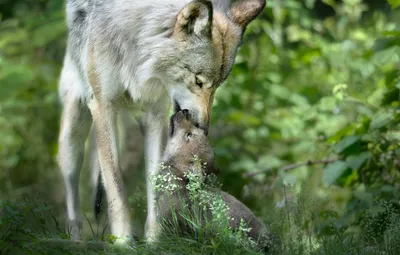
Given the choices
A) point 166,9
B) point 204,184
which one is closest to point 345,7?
point 166,9

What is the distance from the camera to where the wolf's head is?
452cm

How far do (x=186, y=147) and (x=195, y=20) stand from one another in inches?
37.4

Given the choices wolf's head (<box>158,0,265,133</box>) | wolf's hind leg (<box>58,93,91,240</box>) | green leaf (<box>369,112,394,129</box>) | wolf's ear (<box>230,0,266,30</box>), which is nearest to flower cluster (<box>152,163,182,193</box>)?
wolf's head (<box>158,0,265,133</box>)

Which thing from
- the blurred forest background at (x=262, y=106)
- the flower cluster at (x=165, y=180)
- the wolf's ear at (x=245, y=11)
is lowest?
the blurred forest background at (x=262, y=106)

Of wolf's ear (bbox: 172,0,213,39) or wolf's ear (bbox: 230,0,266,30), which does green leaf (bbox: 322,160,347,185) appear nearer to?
wolf's ear (bbox: 230,0,266,30)

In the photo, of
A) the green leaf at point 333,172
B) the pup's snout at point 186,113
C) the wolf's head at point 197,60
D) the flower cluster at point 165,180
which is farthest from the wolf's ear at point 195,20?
the green leaf at point 333,172

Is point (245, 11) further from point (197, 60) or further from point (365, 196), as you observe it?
point (365, 196)

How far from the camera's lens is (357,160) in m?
5.02

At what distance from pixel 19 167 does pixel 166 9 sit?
467cm

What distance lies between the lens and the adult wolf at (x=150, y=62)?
4586 millimetres

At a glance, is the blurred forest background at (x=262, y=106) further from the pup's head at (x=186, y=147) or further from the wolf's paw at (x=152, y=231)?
the pup's head at (x=186, y=147)

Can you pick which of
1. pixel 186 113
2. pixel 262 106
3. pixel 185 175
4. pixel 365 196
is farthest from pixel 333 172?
pixel 262 106

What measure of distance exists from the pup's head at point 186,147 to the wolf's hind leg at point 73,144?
4.51 feet

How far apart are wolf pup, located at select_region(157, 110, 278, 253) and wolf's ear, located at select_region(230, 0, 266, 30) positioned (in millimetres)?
956
